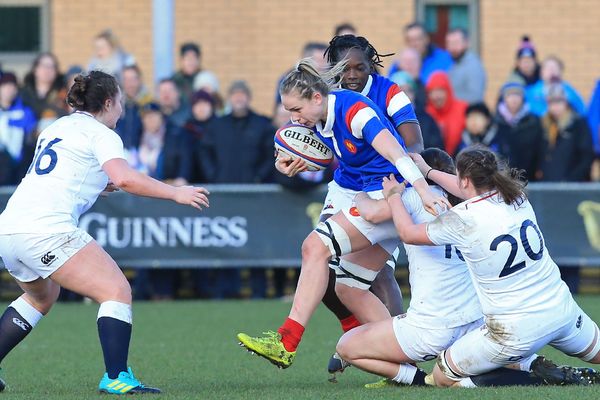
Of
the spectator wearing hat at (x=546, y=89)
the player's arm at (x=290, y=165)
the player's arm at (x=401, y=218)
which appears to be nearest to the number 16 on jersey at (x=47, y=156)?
the player's arm at (x=290, y=165)

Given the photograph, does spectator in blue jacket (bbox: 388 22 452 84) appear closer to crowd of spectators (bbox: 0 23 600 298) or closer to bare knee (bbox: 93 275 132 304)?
crowd of spectators (bbox: 0 23 600 298)

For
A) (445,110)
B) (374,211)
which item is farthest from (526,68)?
(374,211)

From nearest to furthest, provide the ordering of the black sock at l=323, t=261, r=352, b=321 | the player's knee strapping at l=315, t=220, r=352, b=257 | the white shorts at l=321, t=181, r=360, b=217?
the player's knee strapping at l=315, t=220, r=352, b=257, the white shorts at l=321, t=181, r=360, b=217, the black sock at l=323, t=261, r=352, b=321

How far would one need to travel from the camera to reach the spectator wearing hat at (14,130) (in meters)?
Answer: 13.0

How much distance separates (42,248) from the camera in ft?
21.0

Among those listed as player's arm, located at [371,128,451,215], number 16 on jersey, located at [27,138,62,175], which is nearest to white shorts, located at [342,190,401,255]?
player's arm, located at [371,128,451,215]

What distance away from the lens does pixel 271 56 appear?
51.6 feet

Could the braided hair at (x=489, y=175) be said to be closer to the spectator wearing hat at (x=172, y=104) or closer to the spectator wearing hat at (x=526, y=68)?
the spectator wearing hat at (x=172, y=104)

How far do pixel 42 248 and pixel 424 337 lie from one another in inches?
79.6

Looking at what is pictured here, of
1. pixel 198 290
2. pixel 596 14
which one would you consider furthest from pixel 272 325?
pixel 596 14

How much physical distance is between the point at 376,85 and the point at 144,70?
880cm

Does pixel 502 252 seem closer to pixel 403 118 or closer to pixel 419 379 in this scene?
pixel 419 379

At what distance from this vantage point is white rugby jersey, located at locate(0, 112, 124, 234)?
6.45m

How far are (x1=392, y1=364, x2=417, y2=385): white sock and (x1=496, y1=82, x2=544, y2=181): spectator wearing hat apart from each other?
596 cm
